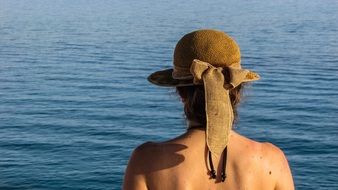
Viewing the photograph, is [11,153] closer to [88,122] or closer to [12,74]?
[88,122]

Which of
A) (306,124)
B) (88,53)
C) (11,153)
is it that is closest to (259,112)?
(306,124)

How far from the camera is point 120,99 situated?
32719 mm

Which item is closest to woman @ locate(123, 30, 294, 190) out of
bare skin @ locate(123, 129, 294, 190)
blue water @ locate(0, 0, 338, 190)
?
bare skin @ locate(123, 129, 294, 190)

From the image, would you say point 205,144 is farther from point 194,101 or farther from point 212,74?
point 212,74

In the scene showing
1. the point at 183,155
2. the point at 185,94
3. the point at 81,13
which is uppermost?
the point at 185,94

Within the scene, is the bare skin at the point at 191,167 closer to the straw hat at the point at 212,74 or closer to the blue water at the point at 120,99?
the straw hat at the point at 212,74

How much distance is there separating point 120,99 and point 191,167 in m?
29.3

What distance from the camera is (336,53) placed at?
45281 millimetres

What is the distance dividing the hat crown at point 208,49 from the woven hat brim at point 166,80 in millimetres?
78

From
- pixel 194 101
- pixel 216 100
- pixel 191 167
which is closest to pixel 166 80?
pixel 194 101

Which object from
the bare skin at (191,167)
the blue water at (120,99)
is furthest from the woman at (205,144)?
the blue water at (120,99)

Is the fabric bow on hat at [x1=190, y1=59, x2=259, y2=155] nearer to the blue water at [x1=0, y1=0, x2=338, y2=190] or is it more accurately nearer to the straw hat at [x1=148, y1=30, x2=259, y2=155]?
the straw hat at [x1=148, y1=30, x2=259, y2=155]

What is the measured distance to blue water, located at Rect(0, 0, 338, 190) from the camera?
24.0 meters

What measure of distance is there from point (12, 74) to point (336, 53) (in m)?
19.8
